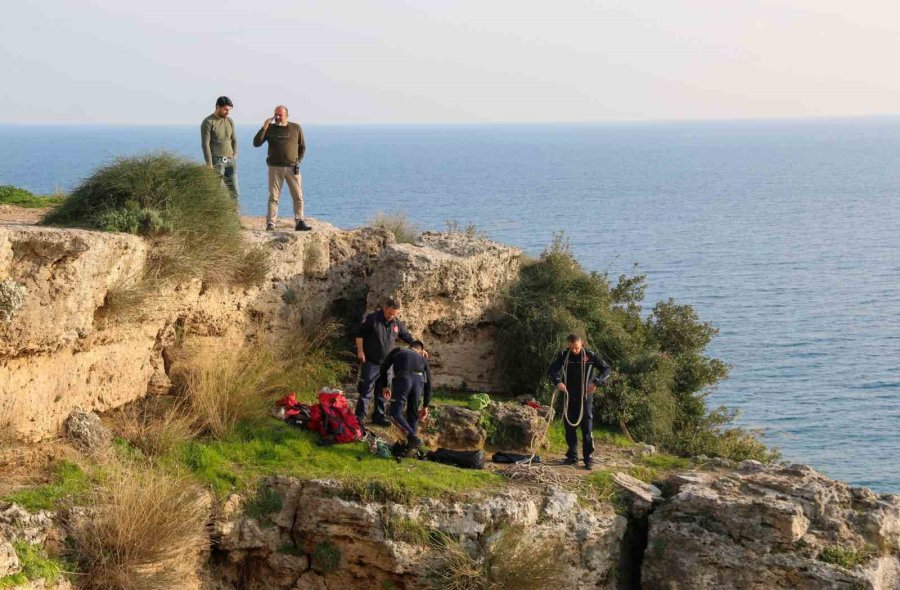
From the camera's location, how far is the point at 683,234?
70.8 meters

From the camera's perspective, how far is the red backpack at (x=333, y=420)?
16.9 metres

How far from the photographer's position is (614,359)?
21922 millimetres

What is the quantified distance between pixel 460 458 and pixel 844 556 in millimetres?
5619

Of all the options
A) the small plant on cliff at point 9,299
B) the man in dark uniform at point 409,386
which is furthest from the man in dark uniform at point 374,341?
the small plant on cliff at point 9,299

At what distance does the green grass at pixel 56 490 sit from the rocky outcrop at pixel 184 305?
0.81m

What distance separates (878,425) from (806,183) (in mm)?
87221

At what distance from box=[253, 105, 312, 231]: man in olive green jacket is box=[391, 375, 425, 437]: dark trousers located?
5.51 metres

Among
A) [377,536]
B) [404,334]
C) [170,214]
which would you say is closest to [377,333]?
[404,334]

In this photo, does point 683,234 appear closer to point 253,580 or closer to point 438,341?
point 438,341

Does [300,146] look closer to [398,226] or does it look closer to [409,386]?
[398,226]

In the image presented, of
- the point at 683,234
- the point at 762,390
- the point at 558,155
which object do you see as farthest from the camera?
the point at 558,155

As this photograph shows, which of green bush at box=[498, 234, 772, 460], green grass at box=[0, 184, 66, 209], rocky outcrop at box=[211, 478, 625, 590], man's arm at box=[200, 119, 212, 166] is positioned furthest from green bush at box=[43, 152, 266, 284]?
green grass at box=[0, 184, 66, 209]

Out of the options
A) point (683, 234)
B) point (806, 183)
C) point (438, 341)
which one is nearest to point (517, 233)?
point (683, 234)

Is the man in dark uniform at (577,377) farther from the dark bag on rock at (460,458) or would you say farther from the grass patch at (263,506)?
the grass patch at (263,506)
